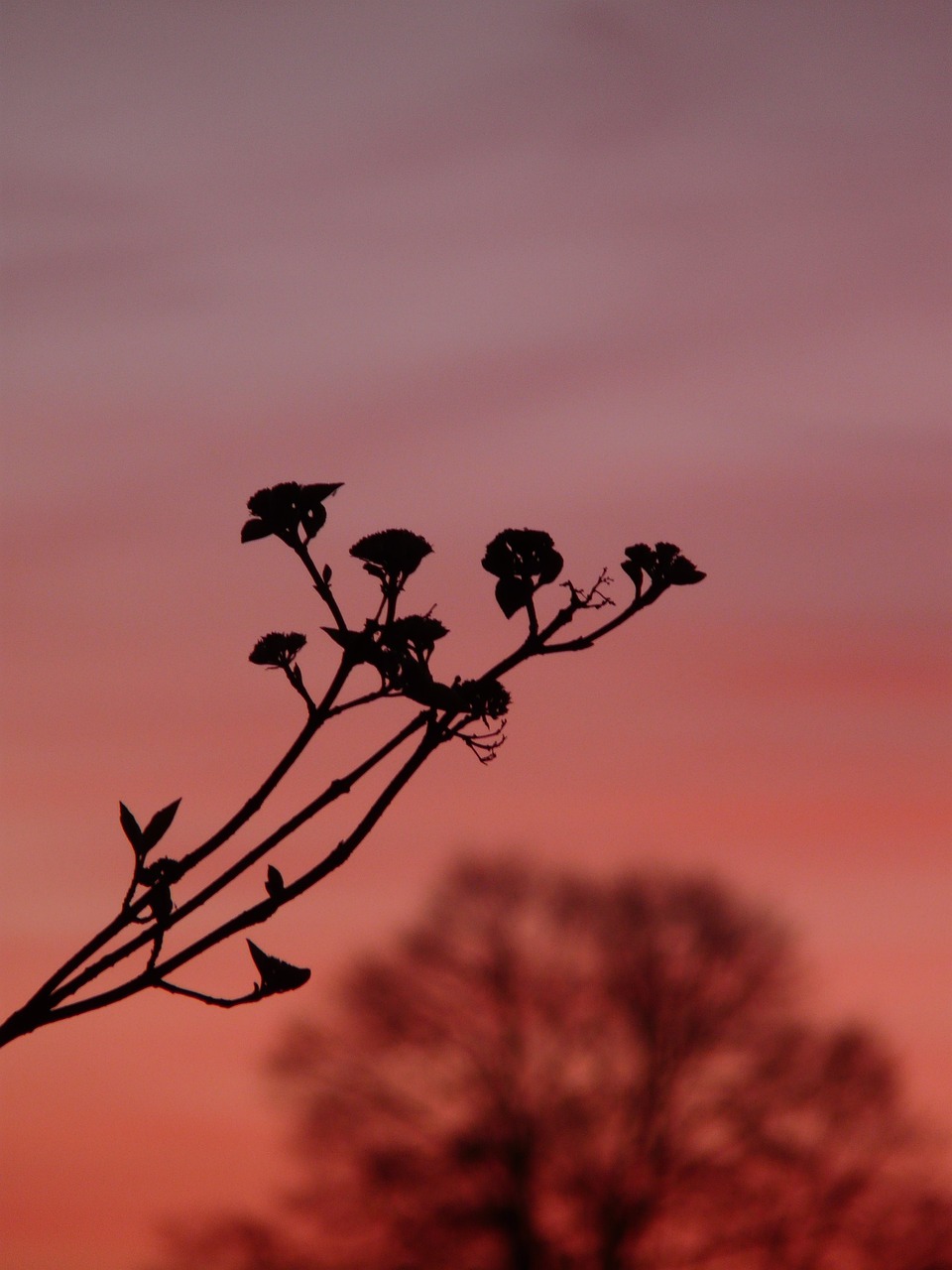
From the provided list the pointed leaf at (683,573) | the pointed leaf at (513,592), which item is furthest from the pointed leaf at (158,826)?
the pointed leaf at (683,573)

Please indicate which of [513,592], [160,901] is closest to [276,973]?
[160,901]

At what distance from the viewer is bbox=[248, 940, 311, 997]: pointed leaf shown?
8.46 ft

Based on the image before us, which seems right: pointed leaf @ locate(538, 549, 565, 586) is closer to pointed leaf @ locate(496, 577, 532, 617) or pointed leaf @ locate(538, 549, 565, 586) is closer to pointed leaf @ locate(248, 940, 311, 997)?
pointed leaf @ locate(496, 577, 532, 617)

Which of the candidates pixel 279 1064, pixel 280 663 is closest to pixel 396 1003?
pixel 279 1064

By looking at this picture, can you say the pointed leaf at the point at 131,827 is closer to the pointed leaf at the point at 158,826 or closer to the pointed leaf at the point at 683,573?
the pointed leaf at the point at 158,826

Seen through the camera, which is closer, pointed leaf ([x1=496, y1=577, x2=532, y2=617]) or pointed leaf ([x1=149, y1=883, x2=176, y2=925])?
pointed leaf ([x1=149, y1=883, x2=176, y2=925])

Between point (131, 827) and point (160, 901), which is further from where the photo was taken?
point (131, 827)

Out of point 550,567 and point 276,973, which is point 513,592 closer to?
point 550,567

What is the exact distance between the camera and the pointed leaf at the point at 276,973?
8.46 ft

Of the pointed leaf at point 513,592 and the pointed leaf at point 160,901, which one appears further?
the pointed leaf at point 513,592

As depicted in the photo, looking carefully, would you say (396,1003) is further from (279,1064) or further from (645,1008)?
(645,1008)

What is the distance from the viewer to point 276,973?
8.52 feet

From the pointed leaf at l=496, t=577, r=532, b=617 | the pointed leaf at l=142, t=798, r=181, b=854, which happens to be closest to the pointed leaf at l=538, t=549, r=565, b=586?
the pointed leaf at l=496, t=577, r=532, b=617

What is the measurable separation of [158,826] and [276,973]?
0.32 m
